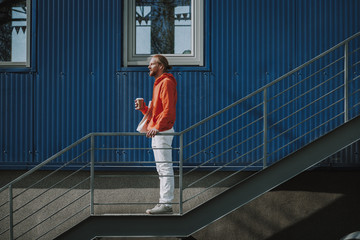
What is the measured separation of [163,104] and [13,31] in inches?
114

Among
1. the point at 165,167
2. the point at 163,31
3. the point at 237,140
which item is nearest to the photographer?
the point at 165,167

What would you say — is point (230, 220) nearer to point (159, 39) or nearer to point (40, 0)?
point (159, 39)

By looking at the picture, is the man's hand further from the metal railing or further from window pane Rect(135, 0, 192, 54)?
window pane Rect(135, 0, 192, 54)

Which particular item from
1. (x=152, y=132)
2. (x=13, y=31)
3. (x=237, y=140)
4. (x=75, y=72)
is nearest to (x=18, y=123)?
(x=75, y=72)

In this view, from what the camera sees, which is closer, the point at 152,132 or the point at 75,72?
the point at 152,132

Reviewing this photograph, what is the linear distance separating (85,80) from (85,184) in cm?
143

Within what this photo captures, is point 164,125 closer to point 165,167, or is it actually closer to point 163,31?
point 165,167

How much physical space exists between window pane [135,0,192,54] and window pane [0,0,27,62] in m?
1.63

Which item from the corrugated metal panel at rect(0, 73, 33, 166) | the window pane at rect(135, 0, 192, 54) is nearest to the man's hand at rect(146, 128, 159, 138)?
the window pane at rect(135, 0, 192, 54)

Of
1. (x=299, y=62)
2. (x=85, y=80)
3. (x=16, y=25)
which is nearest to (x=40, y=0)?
(x=16, y=25)

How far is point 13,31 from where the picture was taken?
5773 millimetres

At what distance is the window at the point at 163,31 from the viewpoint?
5.67 meters

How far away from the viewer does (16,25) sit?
18.9 feet

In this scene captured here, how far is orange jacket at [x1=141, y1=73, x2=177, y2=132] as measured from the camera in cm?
425
